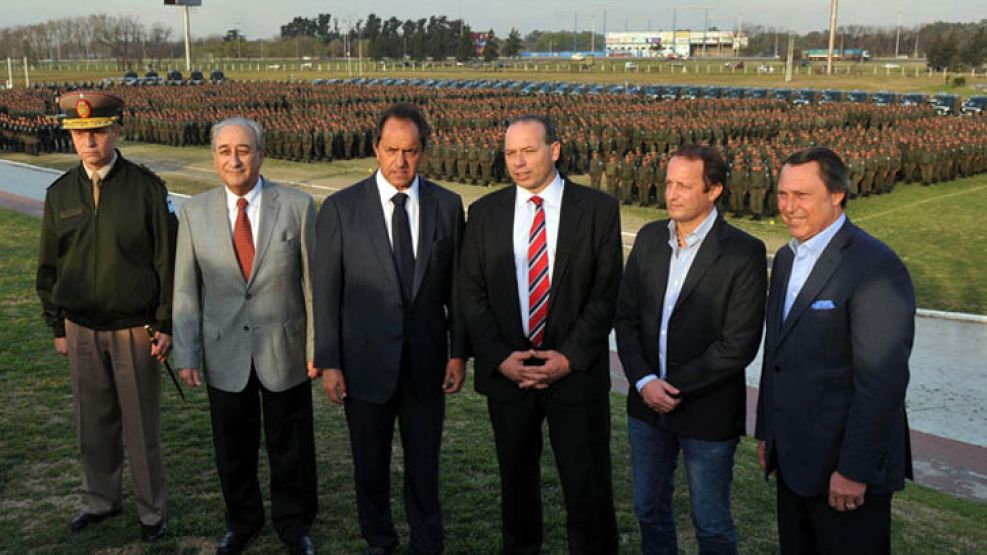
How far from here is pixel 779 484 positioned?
3.25 metres

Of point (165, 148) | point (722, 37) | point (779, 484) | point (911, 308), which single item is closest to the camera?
point (911, 308)

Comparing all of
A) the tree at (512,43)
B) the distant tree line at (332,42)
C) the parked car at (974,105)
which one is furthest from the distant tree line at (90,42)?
the parked car at (974,105)

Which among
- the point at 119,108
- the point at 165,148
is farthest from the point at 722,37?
the point at 119,108

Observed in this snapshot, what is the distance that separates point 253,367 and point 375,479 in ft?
2.37

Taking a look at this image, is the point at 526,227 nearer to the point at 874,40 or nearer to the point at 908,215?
the point at 908,215

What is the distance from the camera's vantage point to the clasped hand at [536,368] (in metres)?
3.57

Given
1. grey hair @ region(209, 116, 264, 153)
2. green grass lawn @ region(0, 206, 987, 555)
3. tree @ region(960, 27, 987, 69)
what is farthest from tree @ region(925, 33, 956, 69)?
grey hair @ region(209, 116, 264, 153)

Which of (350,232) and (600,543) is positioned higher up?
(350,232)

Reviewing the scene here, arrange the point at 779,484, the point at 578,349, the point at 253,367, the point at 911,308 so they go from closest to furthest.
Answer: the point at 911,308 → the point at 779,484 → the point at 578,349 → the point at 253,367

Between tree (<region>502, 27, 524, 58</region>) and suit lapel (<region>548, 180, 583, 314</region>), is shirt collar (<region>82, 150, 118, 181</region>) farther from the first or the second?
tree (<region>502, 27, 524, 58</region>)

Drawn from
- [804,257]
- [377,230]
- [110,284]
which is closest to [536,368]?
[377,230]

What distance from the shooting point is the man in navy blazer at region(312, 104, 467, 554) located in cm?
371

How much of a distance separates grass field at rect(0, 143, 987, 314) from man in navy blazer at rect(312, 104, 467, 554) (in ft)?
28.4

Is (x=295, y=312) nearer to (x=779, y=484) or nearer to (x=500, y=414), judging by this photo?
(x=500, y=414)
